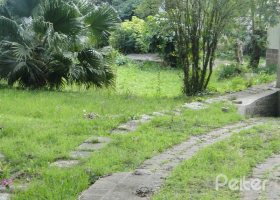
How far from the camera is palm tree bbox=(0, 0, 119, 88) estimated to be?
10320 mm

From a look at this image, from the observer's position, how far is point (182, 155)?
527 cm

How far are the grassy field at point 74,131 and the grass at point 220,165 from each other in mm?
545

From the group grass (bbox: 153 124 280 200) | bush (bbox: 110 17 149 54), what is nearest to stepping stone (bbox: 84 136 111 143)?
grass (bbox: 153 124 280 200)

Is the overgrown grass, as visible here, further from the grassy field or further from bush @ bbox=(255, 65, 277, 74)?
bush @ bbox=(255, 65, 277, 74)

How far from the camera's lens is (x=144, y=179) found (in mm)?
4395

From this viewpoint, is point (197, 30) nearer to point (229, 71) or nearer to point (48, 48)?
point (48, 48)

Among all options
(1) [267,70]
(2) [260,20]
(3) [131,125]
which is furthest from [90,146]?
(1) [267,70]

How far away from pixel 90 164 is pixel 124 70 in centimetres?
1370

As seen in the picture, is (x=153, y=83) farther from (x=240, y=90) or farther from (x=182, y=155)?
Result: (x=182, y=155)

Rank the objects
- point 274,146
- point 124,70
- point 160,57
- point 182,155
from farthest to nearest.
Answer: point 160,57, point 124,70, point 274,146, point 182,155

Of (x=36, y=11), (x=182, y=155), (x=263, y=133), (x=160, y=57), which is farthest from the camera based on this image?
(x=160, y=57)

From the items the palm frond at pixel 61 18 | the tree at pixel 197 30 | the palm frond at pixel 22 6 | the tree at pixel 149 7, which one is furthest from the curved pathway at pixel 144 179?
the palm frond at pixel 22 6

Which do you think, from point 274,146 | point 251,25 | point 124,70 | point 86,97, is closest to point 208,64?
point 86,97

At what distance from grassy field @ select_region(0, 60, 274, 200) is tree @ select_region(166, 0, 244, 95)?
748 mm
